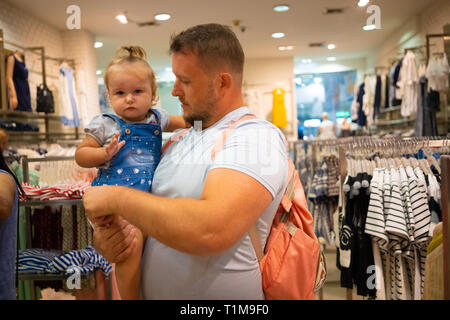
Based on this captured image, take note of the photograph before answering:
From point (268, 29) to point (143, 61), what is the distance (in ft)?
1.43

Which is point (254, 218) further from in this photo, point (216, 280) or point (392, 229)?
point (392, 229)

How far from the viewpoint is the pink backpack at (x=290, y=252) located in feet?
2.45

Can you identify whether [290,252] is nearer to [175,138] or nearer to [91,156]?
[175,138]

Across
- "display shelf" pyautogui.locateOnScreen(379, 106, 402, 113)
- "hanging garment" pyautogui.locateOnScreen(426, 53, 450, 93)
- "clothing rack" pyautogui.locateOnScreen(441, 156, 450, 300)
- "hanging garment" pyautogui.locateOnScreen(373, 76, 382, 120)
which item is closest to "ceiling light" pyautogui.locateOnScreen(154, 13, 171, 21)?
"clothing rack" pyautogui.locateOnScreen(441, 156, 450, 300)

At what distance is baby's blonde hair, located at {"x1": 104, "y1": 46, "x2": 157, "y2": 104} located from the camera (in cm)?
78

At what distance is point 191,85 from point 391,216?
1.21m

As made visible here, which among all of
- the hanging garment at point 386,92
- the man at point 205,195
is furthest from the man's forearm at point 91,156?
the hanging garment at point 386,92

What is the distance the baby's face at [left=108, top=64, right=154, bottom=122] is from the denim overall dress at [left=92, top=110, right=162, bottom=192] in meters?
0.03

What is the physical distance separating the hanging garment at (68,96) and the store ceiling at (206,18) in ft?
1.00

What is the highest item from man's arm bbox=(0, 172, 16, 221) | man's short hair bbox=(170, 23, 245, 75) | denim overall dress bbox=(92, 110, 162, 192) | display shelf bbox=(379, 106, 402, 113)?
display shelf bbox=(379, 106, 402, 113)

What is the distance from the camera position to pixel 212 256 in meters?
0.70

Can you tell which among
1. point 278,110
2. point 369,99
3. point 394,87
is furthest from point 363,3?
point 369,99

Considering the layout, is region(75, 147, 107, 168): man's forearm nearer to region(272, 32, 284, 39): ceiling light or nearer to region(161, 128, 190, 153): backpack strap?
region(161, 128, 190, 153): backpack strap

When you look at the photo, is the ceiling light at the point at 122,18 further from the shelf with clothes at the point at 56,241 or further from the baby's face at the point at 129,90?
the shelf with clothes at the point at 56,241
